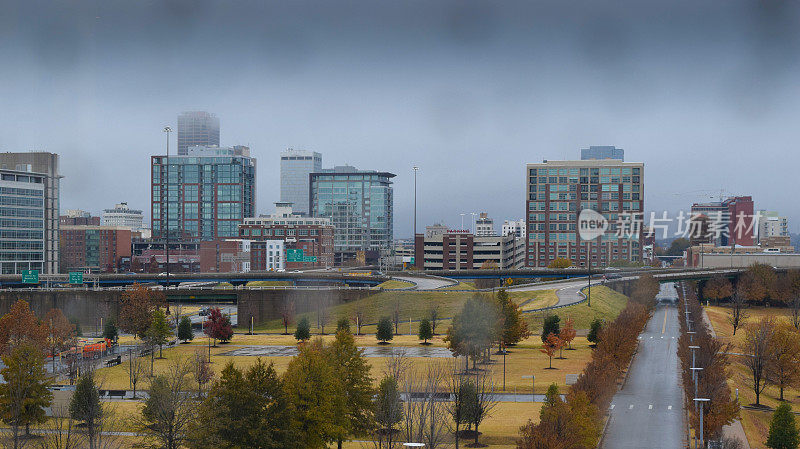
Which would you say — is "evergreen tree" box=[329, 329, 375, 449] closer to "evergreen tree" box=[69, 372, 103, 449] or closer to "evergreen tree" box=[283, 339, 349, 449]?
"evergreen tree" box=[283, 339, 349, 449]

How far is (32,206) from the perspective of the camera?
159125mm

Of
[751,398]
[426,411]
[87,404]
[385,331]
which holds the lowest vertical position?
[751,398]

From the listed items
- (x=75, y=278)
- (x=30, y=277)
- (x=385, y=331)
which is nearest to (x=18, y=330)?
(x=385, y=331)

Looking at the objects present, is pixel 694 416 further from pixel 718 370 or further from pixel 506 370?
pixel 506 370

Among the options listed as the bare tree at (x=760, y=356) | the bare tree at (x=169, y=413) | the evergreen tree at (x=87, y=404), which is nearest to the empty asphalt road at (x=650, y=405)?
the bare tree at (x=760, y=356)

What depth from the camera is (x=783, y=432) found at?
4247cm

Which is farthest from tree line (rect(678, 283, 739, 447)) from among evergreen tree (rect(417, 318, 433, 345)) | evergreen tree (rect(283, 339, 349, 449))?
evergreen tree (rect(417, 318, 433, 345))

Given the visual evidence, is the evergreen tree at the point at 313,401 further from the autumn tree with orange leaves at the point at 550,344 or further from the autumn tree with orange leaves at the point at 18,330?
the autumn tree with orange leaves at the point at 18,330

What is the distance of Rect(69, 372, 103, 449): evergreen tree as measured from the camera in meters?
42.0

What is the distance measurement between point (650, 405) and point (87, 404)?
117ft

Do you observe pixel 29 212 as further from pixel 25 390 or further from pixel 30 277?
pixel 25 390

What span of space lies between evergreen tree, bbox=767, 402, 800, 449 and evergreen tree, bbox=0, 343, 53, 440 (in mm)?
40674

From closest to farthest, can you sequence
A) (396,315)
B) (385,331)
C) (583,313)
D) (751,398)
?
(751,398) < (385,331) < (583,313) < (396,315)

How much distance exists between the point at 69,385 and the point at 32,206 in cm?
11541
